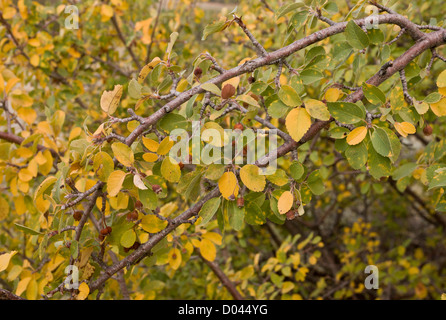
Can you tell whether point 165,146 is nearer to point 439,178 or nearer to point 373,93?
point 373,93

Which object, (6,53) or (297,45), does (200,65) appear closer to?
(297,45)

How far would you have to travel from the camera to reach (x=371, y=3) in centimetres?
91

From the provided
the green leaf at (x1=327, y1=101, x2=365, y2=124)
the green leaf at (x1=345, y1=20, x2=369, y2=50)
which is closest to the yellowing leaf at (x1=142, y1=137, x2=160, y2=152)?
the green leaf at (x1=327, y1=101, x2=365, y2=124)

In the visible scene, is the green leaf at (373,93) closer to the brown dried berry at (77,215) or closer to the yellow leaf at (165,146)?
the yellow leaf at (165,146)

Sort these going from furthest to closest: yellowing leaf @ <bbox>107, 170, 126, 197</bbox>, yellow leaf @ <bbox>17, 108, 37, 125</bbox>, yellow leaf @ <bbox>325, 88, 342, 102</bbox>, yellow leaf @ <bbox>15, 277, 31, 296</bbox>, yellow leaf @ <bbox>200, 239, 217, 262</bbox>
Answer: yellow leaf @ <bbox>17, 108, 37, 125</bbox> < yellow leaf @ <bbox>200, 239, 217, 262</bbox> < yellow leaf @ <bbox>15, 277, 31, 296</bbox> < yellow leaf @ <bbox>325, 88, 342, 102</bbox> < yellowing leaf @ <bbox>107, 170, 126, 197</bbox>

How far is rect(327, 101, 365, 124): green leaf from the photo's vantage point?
782mm

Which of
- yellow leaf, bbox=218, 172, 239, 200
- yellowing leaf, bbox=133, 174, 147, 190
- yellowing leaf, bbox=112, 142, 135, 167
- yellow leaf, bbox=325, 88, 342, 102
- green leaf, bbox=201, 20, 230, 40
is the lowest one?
yellow leaf, bbox=218, 172, 239, 200

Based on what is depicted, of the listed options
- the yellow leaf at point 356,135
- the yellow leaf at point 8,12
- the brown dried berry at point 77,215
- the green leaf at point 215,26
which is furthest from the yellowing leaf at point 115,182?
the yellow leaf at point 8,12

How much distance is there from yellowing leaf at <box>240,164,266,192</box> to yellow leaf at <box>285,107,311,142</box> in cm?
10

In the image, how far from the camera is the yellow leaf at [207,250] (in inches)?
50.2

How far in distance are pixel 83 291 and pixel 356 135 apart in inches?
28.3

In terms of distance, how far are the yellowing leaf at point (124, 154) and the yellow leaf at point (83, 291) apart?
37 centimetres

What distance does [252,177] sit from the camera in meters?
0.76

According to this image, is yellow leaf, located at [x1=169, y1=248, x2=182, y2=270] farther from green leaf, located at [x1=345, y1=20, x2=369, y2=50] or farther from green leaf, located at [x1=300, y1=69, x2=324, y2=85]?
green leaf, located at [x1=345, y1=20, x2=369, y2=50]
